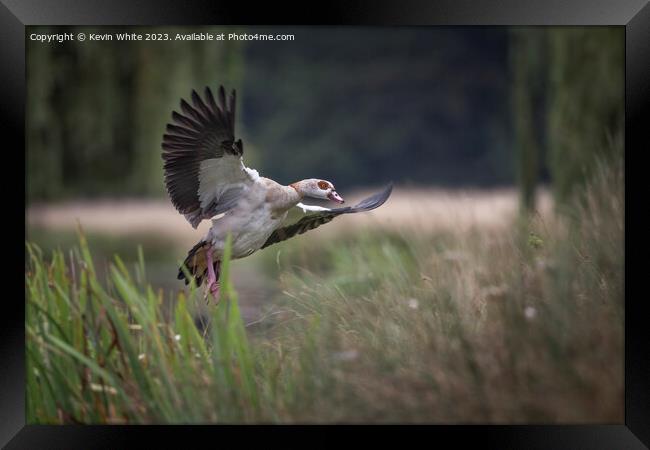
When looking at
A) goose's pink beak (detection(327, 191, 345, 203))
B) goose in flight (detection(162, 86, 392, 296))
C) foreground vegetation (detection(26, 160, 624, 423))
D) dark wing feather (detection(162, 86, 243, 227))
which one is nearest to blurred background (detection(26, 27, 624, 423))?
foreground vegetation (detection(26, 160, 624, 423))

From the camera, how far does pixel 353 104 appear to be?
19375mm

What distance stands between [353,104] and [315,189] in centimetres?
1525

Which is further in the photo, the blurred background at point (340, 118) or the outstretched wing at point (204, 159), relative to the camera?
the blurred background at point (340, 118)

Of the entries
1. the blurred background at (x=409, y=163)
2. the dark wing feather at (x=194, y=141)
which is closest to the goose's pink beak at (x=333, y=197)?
the blurred background at (x=409, y=163)

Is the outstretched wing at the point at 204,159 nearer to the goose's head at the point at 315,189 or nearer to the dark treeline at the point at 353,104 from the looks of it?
the goose's head at the point at 315,189

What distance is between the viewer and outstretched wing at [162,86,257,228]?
12.2ft

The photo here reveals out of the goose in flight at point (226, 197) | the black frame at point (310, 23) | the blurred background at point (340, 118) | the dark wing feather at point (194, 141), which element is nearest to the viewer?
the black frame at point (310, 23)

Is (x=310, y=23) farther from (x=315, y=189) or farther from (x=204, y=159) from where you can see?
(x=315, y=189)

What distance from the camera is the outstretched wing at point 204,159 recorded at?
371 centimetres

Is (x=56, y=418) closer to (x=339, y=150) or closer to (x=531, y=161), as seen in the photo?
(x=531, y=161)

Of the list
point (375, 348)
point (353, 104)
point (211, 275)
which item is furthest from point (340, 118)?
point (375, 348)

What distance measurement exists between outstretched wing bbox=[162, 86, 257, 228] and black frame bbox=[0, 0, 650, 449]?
493 mm

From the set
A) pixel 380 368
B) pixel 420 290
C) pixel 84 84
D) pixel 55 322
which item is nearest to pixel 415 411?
pixel 380 368

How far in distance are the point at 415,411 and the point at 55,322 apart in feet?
4.39
